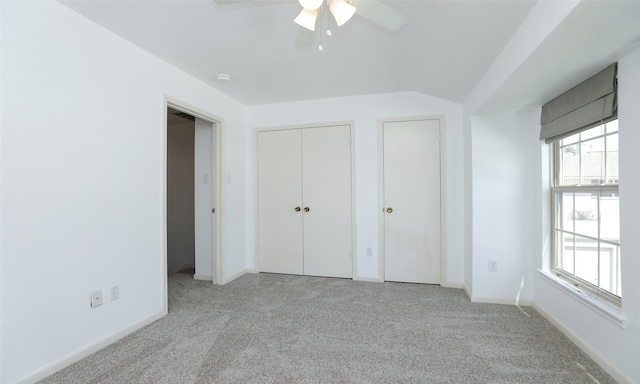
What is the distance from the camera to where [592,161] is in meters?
2.07

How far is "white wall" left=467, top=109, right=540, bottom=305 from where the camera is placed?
2.80m

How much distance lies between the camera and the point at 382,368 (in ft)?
5.90

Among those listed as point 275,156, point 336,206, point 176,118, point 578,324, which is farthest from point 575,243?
point 176,118

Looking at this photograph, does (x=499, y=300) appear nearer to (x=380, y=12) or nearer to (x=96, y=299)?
(x=380, y=12)

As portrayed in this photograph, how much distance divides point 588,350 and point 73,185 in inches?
145

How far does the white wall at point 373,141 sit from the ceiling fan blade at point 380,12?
6.68ft

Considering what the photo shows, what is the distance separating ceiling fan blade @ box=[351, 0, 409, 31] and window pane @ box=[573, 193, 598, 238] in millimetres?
1925

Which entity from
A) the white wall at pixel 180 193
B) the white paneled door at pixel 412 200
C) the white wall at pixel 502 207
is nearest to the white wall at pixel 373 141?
the white paneled door at pixel 412 200

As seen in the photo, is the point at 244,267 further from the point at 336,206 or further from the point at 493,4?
the point at 493,4

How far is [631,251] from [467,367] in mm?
1176

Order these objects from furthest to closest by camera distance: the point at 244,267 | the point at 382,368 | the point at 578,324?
the point at 244,267
the point at 578,324
the point at 382,368

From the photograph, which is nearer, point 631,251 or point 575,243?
point 631,251

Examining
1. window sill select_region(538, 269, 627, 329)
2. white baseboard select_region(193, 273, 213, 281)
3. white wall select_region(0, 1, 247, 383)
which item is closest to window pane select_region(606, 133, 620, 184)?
window sill select_region(538, 269, 627, 329)

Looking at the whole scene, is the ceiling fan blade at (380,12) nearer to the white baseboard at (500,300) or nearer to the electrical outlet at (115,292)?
the electrical outlet at (115,292)
